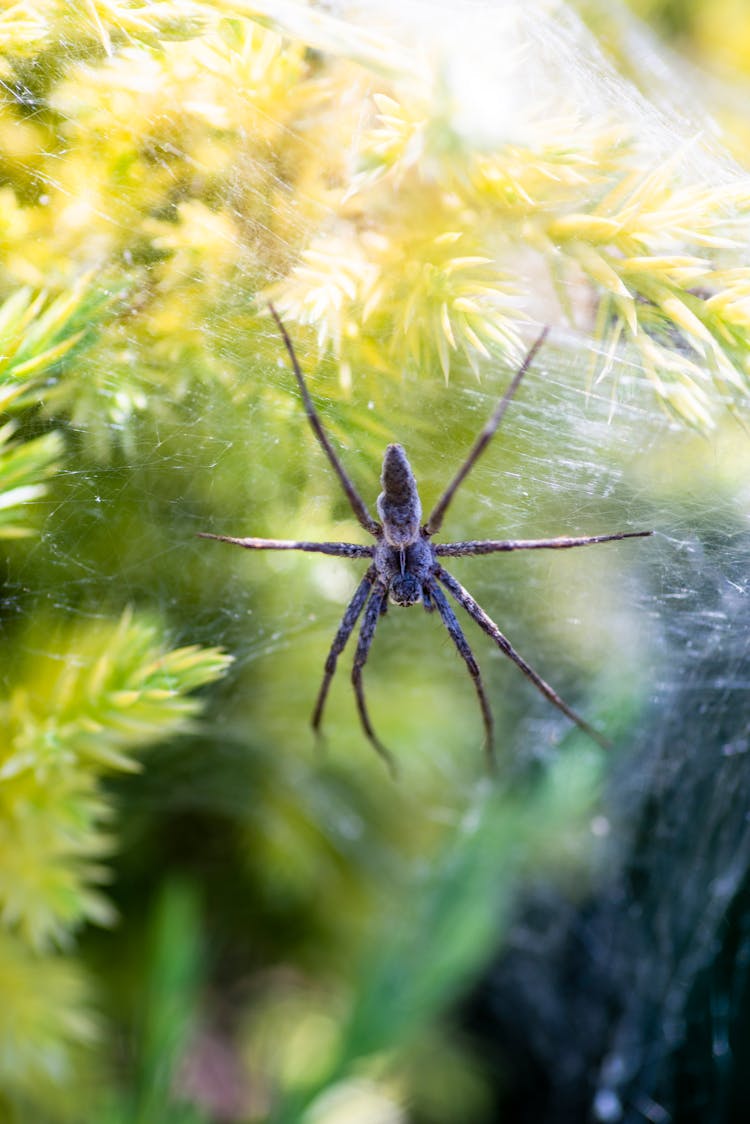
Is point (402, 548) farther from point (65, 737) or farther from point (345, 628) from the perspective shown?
point (65, 737)

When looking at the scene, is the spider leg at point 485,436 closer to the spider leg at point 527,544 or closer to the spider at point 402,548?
the spider at point 402,548

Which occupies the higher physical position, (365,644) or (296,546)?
(296,546)

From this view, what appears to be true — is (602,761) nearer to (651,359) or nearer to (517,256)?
(651,359)

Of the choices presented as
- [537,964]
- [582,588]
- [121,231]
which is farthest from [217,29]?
[537,964]

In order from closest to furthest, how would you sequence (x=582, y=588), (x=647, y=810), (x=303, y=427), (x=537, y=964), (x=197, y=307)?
(x=197, y=307), (x=303, y=427), (x=582, y=588), (x=647, y=810), (x=537, y=964)

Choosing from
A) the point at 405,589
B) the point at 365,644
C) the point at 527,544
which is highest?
the point at 527,544

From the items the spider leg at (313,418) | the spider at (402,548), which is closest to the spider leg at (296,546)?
the spider at (402,548)

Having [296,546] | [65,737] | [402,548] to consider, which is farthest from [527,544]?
[65,737]
